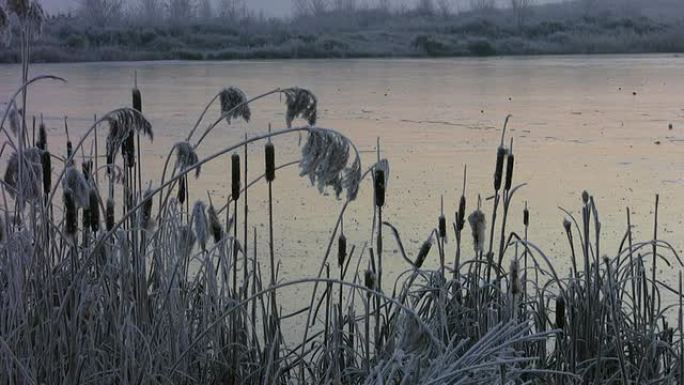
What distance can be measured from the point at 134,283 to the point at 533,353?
901 millimetres

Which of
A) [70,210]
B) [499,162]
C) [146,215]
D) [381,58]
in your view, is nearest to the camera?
[70,210]

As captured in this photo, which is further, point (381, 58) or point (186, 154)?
point (381, 58)

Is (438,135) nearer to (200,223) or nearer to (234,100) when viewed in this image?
(234,100)

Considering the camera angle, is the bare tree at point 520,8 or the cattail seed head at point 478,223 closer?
the cattail seed head at point 478,223

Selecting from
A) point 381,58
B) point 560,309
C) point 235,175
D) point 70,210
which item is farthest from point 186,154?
point 381,58

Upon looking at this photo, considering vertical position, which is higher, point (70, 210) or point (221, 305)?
point (70, 210)

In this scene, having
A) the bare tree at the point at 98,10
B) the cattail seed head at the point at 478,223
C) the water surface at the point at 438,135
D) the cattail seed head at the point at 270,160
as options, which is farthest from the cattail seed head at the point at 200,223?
the bare tree at the point at 98,10

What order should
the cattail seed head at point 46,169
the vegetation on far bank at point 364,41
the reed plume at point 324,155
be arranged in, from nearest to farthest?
the reed plume at point 324,155 → the cattail seed head at point 46,169 → the vegetation on far bank at point 364,41

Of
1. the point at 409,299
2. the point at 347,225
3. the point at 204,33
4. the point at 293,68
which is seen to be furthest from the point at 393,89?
the point at 204,33

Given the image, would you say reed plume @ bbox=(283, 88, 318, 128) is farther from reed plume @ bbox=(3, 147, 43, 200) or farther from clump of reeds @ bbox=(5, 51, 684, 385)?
reed plume @ bbox=(3, 147, 43, 200)

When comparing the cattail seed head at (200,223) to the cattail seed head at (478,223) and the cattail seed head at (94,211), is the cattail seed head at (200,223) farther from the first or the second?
the cattail seed head at (478,223)

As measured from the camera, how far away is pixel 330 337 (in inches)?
89.4

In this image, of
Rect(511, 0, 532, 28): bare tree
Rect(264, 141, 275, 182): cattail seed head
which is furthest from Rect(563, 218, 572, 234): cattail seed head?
Rect(511, 0, 532, 28): bare tree

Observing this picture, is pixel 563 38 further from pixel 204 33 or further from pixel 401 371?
pixel 401 371
